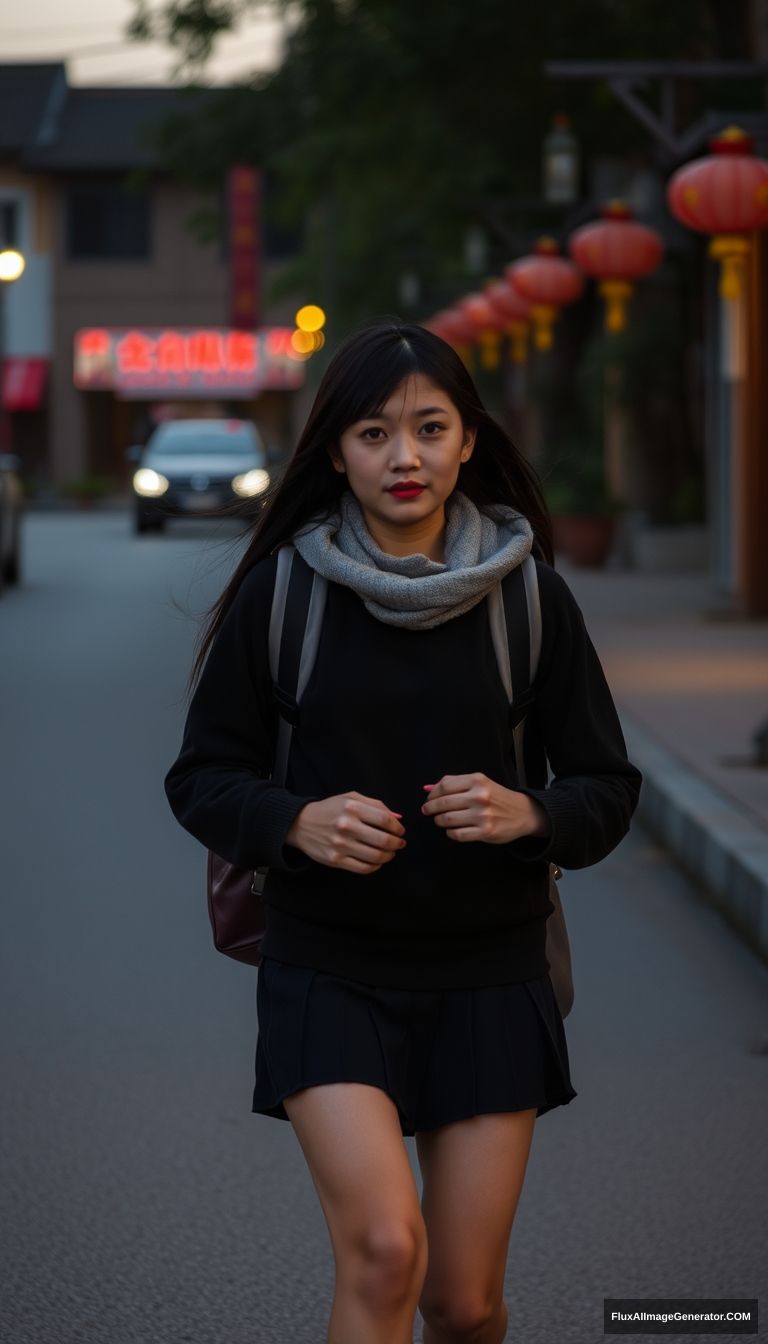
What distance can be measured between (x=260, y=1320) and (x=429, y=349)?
1.88 m

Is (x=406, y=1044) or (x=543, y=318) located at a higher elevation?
(x=543, y=318)

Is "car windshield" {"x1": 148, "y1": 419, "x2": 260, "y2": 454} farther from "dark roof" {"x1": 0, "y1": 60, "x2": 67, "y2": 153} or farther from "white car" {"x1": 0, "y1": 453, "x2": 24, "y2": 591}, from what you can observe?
"dark roof" {"x1": 0, "y1": 60, "x2": 67, "y2": 153}

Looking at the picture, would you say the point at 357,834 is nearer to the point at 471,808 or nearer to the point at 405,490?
the point at 471,808

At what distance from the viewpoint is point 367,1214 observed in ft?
9.98

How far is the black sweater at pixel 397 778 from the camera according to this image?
3.22 metres

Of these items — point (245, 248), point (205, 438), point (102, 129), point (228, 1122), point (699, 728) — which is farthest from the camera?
point (102, 129)

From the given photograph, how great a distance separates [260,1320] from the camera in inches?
170

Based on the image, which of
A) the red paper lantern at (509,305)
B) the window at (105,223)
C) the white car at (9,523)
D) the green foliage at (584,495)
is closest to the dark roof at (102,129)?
the window at (105,223)

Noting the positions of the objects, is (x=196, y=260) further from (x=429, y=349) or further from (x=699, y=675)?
(x=429, y=349)

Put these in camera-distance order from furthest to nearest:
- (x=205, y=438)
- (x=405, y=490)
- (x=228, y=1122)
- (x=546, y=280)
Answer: (x=205, y=438)
(x=546, y=280)
(x=228, y=1122)
(x=405, y=490)

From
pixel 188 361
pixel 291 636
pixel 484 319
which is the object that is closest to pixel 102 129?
pixel 188 361

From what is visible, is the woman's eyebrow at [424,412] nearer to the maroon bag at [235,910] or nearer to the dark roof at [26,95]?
the maroon bag at [235,910]

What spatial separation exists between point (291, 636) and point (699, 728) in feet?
29.4

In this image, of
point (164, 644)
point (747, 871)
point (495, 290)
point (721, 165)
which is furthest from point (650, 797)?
point (495, 290)
